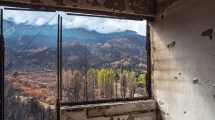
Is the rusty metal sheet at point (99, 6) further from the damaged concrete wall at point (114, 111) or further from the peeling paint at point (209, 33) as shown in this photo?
the damaged concrete wall at point (114, 111)

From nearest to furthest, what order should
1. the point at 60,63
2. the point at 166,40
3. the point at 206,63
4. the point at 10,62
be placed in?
1. the point at 206,63
2. the point at 10,62
3. the point at 60,63
4. the point at 166,40

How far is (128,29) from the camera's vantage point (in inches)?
134

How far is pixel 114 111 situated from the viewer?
3.17 metres

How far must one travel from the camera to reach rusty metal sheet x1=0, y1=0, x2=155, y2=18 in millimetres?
2812

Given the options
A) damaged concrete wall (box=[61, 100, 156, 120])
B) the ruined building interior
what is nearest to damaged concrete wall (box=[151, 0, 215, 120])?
the ruined building interior

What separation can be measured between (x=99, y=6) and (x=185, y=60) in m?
1.34

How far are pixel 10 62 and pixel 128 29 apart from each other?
1.69 meters

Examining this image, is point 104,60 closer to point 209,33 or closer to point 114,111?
point 114,111

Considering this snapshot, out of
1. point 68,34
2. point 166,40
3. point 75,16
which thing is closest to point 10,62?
point 68,34

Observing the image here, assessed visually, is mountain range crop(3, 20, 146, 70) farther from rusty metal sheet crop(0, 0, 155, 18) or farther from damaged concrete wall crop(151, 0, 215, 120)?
damaged concrete wall crop(151, 0, 215, 120)

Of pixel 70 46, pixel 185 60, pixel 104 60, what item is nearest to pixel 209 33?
pixel 185 60

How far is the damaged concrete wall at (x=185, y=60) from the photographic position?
259 cm

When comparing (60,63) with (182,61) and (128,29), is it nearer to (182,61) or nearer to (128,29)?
(128,29)

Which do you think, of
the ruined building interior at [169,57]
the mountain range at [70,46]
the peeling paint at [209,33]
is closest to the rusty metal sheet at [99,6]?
the ruined building interior at [169,57]
